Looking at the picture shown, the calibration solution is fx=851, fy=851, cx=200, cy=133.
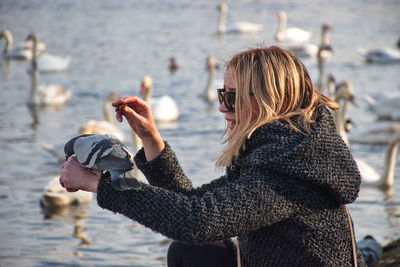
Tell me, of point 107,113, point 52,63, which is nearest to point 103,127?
point 107,113

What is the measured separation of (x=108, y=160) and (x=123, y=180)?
9 cm

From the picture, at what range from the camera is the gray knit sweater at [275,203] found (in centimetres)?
275

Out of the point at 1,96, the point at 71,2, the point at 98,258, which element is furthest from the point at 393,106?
A: the point at 71,2

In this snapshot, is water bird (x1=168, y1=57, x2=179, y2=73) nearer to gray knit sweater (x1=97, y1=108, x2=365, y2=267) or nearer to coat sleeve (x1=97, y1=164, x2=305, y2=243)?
gray knit sweater (x1=97, y1=108, x2=365, y2=267)

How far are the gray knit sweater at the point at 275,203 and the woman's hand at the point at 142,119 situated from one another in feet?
1.07

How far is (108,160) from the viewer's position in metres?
2.77

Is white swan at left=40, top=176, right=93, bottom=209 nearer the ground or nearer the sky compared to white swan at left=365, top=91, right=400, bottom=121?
nearer the sky

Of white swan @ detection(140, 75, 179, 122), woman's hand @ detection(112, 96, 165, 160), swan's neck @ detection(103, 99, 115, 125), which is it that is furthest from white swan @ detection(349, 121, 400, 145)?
woman's hand @ detection(112, 96, 165, 160)

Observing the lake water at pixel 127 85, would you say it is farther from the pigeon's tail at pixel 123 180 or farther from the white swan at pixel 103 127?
the pigeon's tail at pixel 123 180

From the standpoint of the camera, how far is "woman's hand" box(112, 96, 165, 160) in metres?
3.04

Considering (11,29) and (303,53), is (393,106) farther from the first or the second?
(11,29)

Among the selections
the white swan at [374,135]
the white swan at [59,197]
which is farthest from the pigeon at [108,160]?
the white swan at [374,135]

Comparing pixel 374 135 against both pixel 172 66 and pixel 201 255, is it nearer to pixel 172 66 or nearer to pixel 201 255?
pixel 172 66

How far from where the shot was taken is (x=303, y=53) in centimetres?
2242
